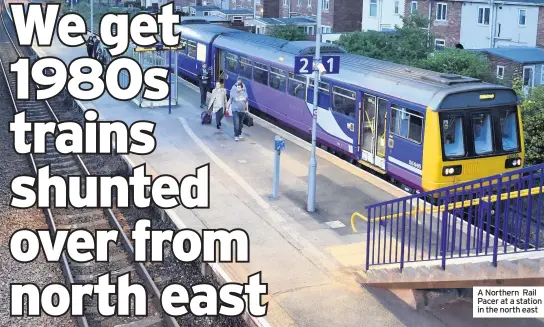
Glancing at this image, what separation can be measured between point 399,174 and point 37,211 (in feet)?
24.2

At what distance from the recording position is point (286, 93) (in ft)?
66.6

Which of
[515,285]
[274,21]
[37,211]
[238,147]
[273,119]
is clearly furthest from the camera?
[274,21]

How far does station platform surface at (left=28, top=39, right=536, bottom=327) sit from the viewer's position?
371 inches

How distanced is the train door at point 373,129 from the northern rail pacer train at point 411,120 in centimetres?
2

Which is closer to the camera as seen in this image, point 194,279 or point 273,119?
point 194,279

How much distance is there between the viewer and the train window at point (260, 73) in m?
21.6

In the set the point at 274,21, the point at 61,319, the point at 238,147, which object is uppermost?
the point at 274,21

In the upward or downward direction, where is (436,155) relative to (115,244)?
upward

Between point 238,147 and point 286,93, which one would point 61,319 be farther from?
point 286,93

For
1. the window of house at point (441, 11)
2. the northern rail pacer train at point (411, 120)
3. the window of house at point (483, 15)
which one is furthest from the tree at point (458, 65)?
the window of house at point (441, 11)

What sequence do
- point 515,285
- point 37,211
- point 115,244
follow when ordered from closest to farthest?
point 515,285, point 115,244, point 37,211

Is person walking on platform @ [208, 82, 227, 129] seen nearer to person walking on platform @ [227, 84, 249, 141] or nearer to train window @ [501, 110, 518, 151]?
person walking on platform @ [227, 84, 249, 141]

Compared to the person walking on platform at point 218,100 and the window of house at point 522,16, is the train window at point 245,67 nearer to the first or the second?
the person walking on platform at point 218,100

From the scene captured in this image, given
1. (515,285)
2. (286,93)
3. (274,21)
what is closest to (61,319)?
(515,285)
